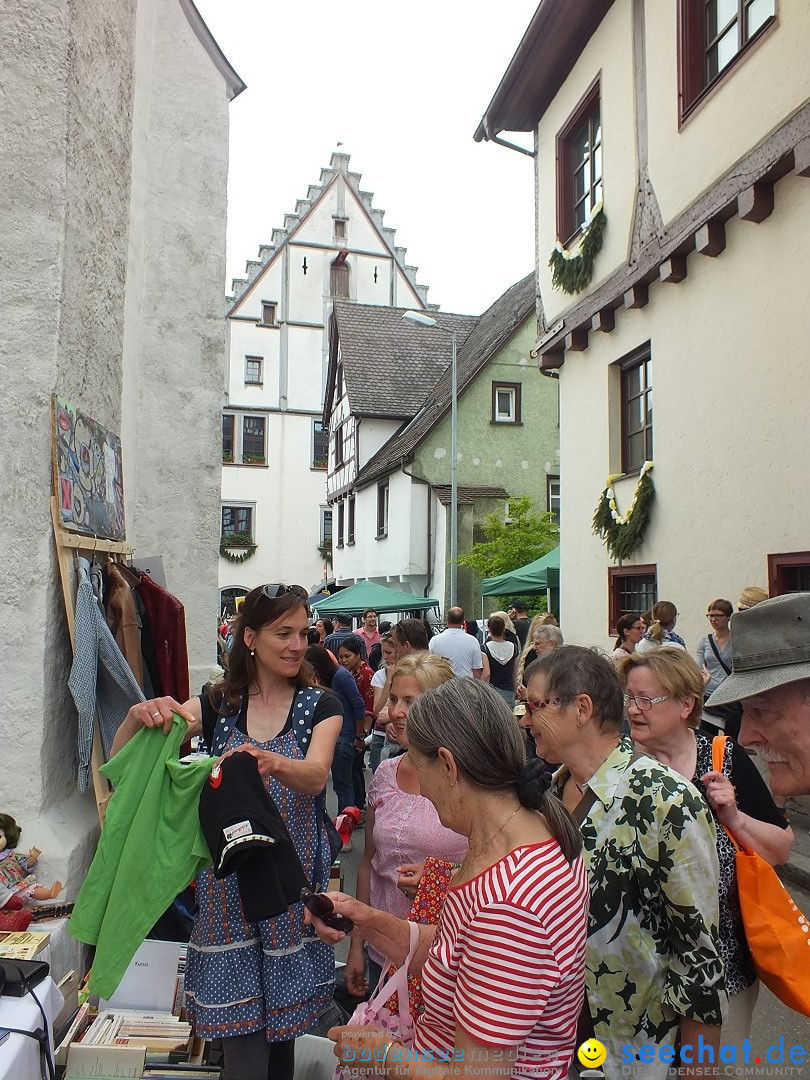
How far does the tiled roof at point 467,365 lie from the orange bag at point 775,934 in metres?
20.5

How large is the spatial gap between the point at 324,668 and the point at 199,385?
256 centimetres

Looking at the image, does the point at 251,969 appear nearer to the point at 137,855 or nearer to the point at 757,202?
the point at 137,855

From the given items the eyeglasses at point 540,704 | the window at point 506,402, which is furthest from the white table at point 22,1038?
the window at point 506,402

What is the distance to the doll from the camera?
10.4 ft

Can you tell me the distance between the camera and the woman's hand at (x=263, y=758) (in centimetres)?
248

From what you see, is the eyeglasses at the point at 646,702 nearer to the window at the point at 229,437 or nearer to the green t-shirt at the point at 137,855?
the green t-shirt at the point at 137,855

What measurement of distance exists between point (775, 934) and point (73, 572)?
290cm

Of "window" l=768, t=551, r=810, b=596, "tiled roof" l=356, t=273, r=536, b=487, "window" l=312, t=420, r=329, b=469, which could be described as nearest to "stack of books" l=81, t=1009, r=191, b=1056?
"window" l=768, t=551, r=810, b=596

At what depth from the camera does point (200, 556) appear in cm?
687

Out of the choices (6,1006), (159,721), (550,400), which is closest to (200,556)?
(159,721)

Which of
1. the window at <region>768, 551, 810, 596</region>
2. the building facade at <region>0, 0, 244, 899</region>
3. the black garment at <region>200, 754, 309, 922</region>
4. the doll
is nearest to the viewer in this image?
the black garment at <region>200, 754, 309, 922</region>

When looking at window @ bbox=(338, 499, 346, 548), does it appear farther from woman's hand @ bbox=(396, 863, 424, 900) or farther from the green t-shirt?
woman's hand @ bbox=(396, 863, 424, 900)

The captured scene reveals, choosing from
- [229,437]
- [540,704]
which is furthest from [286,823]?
[229,437]

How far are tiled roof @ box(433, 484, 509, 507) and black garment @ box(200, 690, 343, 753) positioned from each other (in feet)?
65.8
